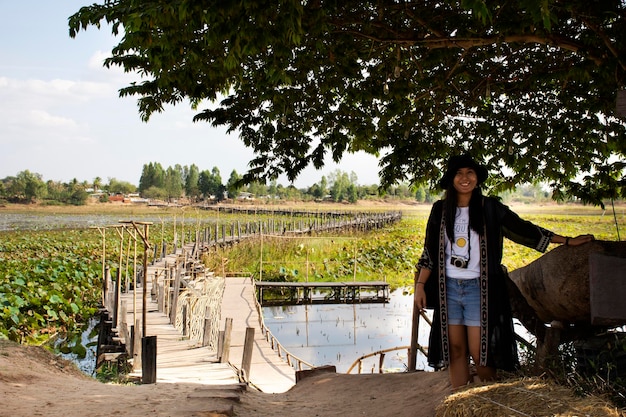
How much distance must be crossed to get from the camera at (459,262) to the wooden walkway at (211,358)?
533cm

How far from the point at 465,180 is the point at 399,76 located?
10.00 feet

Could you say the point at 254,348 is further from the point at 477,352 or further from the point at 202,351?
the point at 477,352

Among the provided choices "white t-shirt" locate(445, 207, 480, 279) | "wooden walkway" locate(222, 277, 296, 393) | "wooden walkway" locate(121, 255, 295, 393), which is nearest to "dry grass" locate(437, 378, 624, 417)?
"white t-shirt" locate(445, 207, 480, 279)

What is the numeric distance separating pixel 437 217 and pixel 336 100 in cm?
448

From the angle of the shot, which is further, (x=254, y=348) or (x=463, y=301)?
(x=254, y=348)

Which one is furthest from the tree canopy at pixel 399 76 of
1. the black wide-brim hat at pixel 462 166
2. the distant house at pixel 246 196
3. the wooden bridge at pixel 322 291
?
the distant house at pixel 246 196

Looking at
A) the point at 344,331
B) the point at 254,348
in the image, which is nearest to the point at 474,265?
the point at 254,348

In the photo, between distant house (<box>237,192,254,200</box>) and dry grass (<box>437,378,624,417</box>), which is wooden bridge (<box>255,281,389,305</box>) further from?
distant house (<box>237,192,254,200</box>)

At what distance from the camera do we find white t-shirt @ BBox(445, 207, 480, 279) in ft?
12.2

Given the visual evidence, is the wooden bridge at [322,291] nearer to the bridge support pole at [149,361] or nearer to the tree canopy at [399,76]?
the tree canopy at [399,76]

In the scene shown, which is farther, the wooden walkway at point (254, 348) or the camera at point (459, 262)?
the wooden walkway at point (254, 348)

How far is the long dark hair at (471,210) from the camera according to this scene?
3.71 metres

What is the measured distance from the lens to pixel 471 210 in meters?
3.76

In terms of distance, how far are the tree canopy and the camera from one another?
5.07 ft
